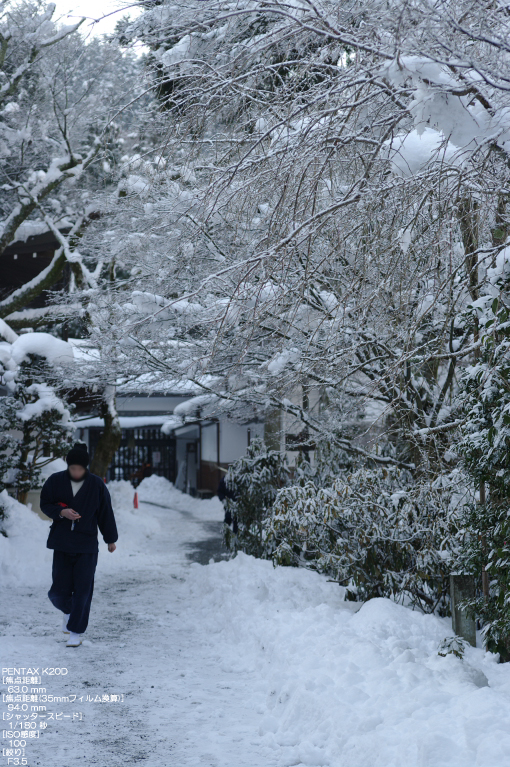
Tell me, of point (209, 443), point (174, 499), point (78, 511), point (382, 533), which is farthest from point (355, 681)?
point (174, 499)

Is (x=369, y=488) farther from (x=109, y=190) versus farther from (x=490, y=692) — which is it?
(x=109, y=190)

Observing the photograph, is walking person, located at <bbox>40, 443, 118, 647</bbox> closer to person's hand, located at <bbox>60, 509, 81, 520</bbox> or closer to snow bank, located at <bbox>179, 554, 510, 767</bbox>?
person's hand, located at <bbox>60, 509, 81, 520</bbox>

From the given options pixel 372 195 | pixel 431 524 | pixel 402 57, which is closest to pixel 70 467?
pixel 431 524

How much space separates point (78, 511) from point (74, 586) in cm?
67

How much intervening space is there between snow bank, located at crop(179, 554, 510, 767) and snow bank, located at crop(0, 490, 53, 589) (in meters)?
3.10

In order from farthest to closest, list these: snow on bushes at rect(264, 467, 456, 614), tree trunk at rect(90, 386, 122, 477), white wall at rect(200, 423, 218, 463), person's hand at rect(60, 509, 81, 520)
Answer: white wall at rect(200, 423, 218, 463) → tree trunk at rect(90, 386, 122, 477) → snow on bushes at rect(264, 467, 456, 614) → person's hand at rect(60, 509, 81, 520)

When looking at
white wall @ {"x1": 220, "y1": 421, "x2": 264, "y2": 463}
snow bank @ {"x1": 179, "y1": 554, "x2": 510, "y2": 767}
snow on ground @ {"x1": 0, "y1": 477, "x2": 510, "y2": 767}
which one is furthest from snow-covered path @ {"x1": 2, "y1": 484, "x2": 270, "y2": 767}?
white wall @ {"x1": 220, "y1": 421, "x2": 264, "y2": 463}

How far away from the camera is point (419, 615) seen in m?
5.73

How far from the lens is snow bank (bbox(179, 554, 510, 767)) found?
3.21 m

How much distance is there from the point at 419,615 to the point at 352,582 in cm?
94

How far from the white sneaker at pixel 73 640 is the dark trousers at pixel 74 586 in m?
0.03

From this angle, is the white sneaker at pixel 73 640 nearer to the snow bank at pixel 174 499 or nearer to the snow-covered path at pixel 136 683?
the snow-covered path at pixel 136 683

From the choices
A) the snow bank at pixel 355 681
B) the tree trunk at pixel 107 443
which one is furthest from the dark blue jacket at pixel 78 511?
the tree trunk at pixel 107 443

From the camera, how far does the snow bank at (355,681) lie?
3.21 meters
